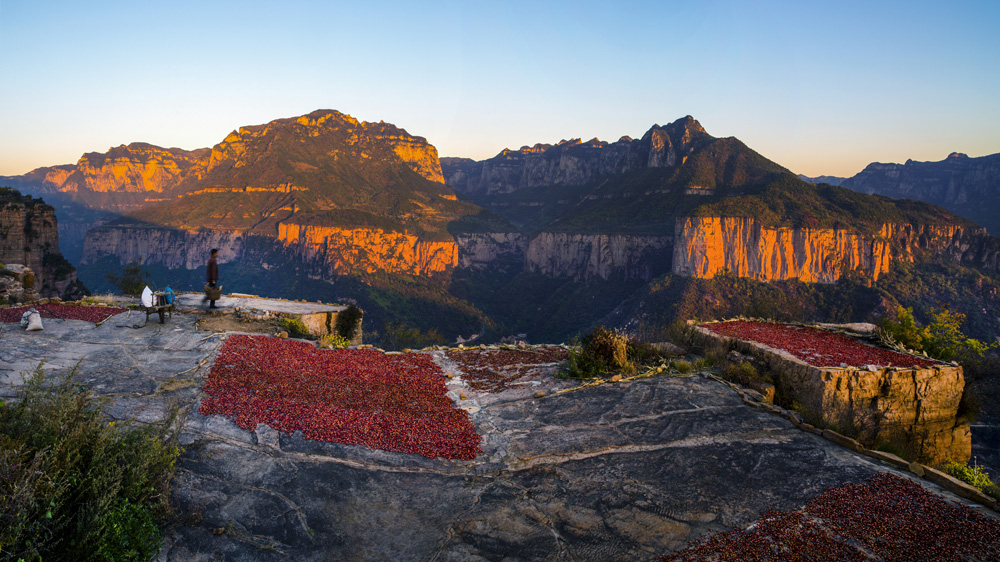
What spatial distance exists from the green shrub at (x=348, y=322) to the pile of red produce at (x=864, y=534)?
626 inches

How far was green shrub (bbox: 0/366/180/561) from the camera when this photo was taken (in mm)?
3838

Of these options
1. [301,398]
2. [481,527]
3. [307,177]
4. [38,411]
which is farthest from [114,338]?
[307,177]

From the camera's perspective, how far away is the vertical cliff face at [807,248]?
251 feet

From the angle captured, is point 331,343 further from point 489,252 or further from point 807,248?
point 489,252

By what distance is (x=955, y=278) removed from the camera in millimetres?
70250

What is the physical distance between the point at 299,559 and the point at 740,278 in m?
90.4

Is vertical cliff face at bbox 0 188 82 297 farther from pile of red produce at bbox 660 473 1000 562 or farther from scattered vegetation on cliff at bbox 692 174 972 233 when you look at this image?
scattered vegetation on cliff at bbox 692 174 972 233

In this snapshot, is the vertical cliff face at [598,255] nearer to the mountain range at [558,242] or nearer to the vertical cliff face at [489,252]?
the mountain range at [558,242]

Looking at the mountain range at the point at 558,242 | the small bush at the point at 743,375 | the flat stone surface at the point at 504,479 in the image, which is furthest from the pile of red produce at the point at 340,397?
the mountain range at the point at 558,242

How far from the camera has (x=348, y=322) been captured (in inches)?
743

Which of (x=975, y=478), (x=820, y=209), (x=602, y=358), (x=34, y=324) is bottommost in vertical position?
Answer: (x=975, y=478)

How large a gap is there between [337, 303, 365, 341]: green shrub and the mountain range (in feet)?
113

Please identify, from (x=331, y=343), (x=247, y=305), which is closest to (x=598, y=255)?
(x=247, y=305)

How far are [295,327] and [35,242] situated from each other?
46.4 metres
